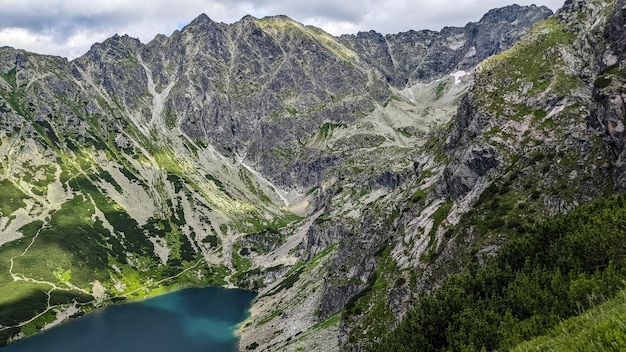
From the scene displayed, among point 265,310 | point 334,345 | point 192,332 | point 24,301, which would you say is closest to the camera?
point 334,345

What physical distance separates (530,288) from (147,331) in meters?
165

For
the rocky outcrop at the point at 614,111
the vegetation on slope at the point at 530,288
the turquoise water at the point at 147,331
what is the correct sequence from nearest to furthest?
the vegetation on slope at the point at 530,288 → the rocky outcrop at the point at 614,111 → the turquoise water at the point at 147,331

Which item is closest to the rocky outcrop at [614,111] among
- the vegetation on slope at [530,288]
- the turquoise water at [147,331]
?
the vegetation on slope at [530,288]

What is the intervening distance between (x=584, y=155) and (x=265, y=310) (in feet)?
460

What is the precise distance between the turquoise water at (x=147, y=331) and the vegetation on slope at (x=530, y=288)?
4622 inches

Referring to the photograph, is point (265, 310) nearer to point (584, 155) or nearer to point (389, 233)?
point (389, 233)

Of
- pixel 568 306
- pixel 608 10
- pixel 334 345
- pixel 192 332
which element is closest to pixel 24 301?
pixel 192 332

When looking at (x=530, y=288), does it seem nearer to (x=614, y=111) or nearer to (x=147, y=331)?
(x=614, y=111)

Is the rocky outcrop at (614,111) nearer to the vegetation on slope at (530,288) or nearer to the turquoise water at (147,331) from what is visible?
the vegetation on slope at (530,288)

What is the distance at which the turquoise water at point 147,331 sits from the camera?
15038 cm

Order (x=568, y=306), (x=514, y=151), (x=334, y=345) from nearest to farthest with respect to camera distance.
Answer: (x=568, y=306) < (x=514, y=151) < (x=334, y=345)

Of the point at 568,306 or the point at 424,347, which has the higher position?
the point at 568,306

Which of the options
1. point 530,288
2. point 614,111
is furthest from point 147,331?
point 614,111

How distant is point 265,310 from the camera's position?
174m
